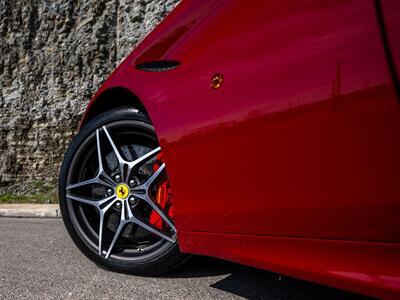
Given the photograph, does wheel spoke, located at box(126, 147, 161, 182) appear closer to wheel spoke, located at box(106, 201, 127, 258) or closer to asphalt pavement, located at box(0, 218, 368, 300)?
wheel spoke, located at box(106, 201, 127, 258)

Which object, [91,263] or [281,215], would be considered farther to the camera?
[91,263]

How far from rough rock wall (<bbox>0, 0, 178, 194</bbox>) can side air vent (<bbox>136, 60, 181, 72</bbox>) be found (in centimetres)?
553

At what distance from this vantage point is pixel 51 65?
297 inches

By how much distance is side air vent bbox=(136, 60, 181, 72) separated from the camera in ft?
5.28

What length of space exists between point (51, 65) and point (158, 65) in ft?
21.3

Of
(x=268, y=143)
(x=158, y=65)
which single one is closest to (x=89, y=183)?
(x=158, y=65)

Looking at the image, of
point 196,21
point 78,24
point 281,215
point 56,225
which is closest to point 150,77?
point 196,21

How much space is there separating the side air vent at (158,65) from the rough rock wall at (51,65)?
5527mm

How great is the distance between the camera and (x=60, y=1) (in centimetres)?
760

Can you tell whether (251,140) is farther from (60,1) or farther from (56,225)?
(60,1)

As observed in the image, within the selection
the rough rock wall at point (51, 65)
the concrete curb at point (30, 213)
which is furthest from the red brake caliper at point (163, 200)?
the rough rock wall at point (51, 65)

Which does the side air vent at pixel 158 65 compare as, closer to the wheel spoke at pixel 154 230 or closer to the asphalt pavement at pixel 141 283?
the wheel spoke at pixel 154 230

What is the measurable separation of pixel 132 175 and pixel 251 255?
695 millimetres

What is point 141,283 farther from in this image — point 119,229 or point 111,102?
point 111,102
